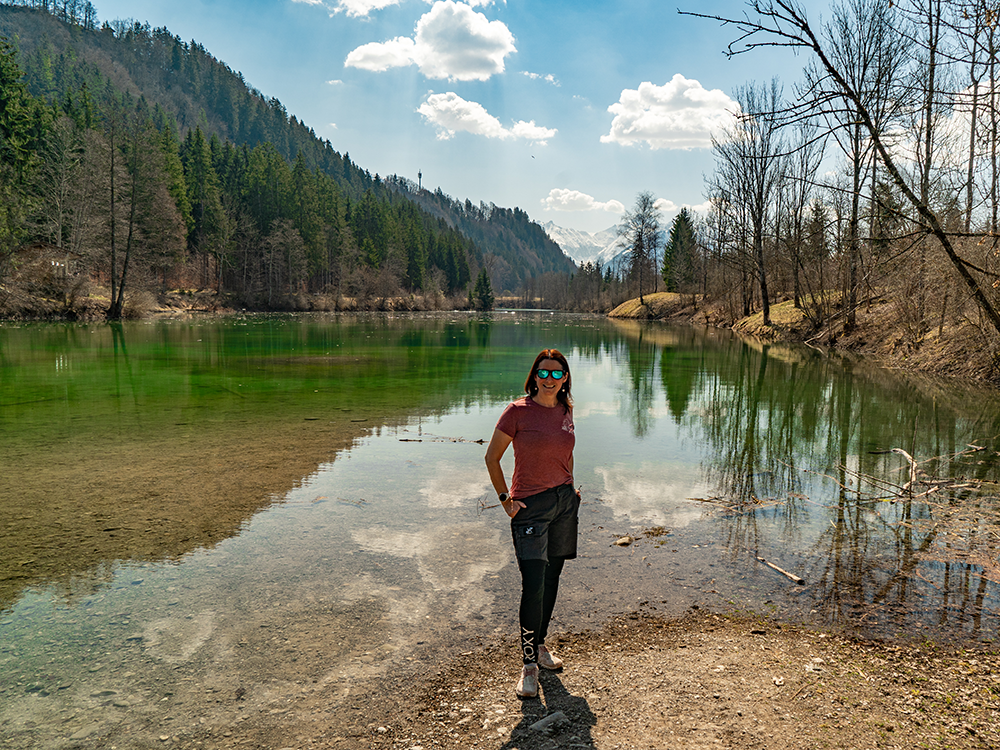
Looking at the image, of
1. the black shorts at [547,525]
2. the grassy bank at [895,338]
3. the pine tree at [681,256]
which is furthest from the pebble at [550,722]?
the pine tree at [681,256]

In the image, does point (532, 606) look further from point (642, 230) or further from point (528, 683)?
point (642, 230)

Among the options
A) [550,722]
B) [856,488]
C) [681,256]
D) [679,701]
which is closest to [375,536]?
[550,722]

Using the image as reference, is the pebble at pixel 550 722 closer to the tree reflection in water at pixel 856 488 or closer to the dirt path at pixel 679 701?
the dirt path at pixel 679 701

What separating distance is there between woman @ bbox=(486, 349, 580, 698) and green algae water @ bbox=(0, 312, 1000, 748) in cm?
79

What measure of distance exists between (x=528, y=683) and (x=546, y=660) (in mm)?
281

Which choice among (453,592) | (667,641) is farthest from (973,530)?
(453,592)

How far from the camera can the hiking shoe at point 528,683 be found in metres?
3.65

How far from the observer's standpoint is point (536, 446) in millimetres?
3865

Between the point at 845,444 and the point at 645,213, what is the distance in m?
76.1

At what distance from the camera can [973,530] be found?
21.2ft

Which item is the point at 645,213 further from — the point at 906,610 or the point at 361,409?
the point at 906,610

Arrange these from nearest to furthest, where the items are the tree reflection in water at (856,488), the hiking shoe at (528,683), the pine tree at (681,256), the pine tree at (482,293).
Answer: the hiking shoe at (528,683) < the tree reflection in water at (856,488) < the pine tree at (681,256) < the pine tree at (482,293)

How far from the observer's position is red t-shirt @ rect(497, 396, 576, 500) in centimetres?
386

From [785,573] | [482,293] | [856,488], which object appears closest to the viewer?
Answer: [785,573]
